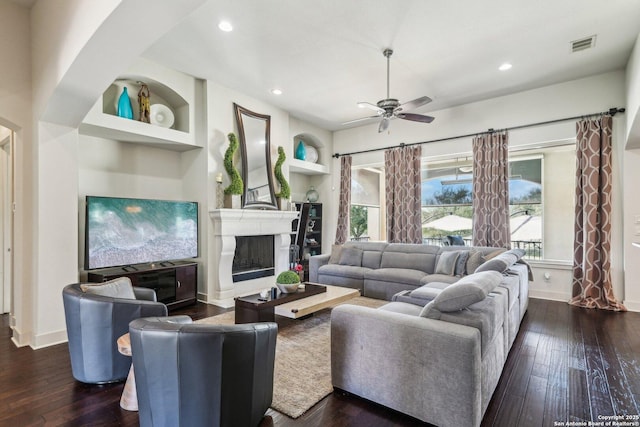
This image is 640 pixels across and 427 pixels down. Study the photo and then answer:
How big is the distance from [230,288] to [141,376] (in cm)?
328

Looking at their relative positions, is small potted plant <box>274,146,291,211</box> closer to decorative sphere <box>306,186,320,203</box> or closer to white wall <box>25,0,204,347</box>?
decorative sphere <box>306,186,320,203</box>

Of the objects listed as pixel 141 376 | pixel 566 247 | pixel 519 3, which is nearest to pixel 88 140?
pixel 141 376

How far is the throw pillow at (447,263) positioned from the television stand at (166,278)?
3.60m

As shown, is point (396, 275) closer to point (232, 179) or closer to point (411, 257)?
point (411, 257)

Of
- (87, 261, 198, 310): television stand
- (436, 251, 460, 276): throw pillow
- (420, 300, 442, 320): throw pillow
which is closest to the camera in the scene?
(420, 300, 442, 320): throw pillow

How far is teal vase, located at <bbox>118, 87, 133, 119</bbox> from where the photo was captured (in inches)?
161

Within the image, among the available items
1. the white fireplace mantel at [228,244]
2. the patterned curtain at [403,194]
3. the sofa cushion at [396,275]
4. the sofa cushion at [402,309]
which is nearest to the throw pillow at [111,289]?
the white fireplace mantel at [228,244]

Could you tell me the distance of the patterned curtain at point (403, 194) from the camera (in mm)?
6109

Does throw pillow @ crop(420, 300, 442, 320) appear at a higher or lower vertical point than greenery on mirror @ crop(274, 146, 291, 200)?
lower

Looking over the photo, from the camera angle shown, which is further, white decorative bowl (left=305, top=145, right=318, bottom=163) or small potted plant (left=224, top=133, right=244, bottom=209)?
white decorative bowl (left=305, top=145, right=318, bottom=163)

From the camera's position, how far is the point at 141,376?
1.64m

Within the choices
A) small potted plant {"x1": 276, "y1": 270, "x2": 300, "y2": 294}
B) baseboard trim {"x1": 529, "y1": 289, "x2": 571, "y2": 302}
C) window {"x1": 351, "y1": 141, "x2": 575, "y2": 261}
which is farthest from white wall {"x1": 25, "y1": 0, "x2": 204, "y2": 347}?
baseboard trim {"x1": 529, "y1": 289, "x2": 571, "y2": 302}

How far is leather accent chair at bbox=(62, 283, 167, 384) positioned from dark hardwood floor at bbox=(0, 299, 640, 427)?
0.12 metres

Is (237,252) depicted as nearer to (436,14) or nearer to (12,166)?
(12,166)
